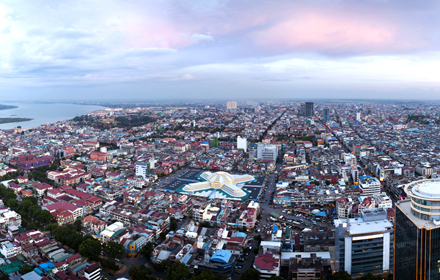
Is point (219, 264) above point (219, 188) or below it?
below

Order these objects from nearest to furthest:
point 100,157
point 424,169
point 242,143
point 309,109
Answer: point 424,169, point 100,157, point 242,143, point 309,109

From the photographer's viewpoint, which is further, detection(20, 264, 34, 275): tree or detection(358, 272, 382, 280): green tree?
detection(20, 264, 34, 275): tree

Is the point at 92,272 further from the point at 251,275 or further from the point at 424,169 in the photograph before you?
the point at 424,169

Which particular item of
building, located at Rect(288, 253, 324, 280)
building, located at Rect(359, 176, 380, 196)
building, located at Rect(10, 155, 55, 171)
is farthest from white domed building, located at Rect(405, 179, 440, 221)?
building, located at Rect(10, 155, 55, 171)

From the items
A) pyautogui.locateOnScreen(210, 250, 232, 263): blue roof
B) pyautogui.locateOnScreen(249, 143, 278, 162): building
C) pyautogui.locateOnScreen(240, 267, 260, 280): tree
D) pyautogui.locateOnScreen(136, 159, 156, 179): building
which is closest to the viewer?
pyautogui.locateOnScreen(240, 267, 260, 280): tree

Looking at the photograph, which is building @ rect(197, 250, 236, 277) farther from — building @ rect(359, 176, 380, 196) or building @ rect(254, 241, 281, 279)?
building @ rect(359, 176, 380, 196)

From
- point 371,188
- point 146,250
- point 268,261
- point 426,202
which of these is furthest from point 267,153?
point 426,202

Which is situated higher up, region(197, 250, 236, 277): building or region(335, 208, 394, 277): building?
region(335, 208, 394, 277): building
